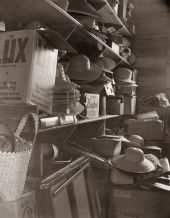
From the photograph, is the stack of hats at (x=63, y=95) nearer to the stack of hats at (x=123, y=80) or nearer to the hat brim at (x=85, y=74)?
the hat brim at (x=85, y=74)

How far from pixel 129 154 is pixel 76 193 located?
0.61 m

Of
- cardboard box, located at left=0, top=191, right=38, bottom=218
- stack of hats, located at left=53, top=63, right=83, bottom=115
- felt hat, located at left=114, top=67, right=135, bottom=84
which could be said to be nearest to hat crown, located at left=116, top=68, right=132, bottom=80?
felt hat, located at left=114, top=67, right=135, bottom=84

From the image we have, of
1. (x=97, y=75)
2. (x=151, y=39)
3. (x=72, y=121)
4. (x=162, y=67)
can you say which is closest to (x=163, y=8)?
(x=151, y=39)

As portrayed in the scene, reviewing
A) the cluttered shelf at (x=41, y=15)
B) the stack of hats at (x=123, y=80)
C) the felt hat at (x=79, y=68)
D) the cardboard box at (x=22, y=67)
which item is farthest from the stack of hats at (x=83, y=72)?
the stack of hats at (x=123, y=80)

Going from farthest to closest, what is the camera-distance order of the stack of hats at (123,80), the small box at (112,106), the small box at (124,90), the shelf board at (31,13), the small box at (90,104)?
the small box at (124,90), the stack of hats at (123,80), the small box at (112,106), the small box at (90,104), the shelf board at (31,13)

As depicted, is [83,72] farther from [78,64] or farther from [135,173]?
[135,173]

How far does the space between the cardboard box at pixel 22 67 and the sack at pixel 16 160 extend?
8.0 inches

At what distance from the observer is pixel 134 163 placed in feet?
7.25

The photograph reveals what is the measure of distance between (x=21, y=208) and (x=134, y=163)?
47.5 inches

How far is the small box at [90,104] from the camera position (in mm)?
2293

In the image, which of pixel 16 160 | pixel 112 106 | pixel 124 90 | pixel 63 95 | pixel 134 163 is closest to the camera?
pixel 16 160

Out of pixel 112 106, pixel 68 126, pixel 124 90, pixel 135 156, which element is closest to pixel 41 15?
pixel 68 126

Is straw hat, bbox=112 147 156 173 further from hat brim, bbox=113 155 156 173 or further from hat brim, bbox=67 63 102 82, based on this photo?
hat brim, bbox=67 63 102 82

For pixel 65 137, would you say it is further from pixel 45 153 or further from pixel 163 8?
pixel 163 8
